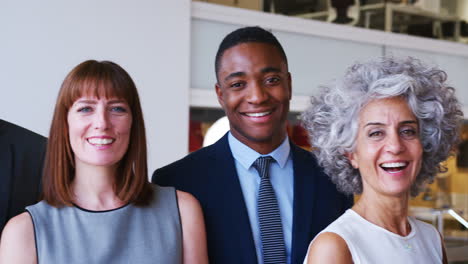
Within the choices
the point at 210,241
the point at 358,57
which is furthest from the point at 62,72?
the point at 210,241

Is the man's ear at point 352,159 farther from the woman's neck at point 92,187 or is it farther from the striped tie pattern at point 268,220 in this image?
the woman's neck at point 92,187

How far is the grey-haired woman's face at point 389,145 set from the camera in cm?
194

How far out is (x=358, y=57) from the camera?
23.3 feet

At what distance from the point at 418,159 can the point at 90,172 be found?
92cm

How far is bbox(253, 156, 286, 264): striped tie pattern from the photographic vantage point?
2.24 metres

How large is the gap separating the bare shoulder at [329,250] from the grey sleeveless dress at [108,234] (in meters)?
0.43

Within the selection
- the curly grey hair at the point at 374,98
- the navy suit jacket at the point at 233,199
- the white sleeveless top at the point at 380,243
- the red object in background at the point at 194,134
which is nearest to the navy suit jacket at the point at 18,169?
the navy suit jacket at the point at 233,199

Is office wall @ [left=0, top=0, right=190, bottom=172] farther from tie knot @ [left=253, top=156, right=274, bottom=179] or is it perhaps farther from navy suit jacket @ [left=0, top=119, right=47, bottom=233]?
tie knot @ [left=253, top=156, right=274, bottom=179]

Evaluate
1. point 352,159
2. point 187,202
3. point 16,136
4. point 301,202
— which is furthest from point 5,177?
point 352,159

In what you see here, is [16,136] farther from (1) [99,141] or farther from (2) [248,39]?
(2) [248,39]

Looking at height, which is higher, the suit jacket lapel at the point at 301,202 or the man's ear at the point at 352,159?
the man's ear at the point at 352,159

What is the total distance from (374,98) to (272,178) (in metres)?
0.57

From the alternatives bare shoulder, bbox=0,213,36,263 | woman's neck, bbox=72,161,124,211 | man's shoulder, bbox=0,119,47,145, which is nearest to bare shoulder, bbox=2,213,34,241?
bare shoulder, bbox=0,213,36,263

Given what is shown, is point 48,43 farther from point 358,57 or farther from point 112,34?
point 358,57
